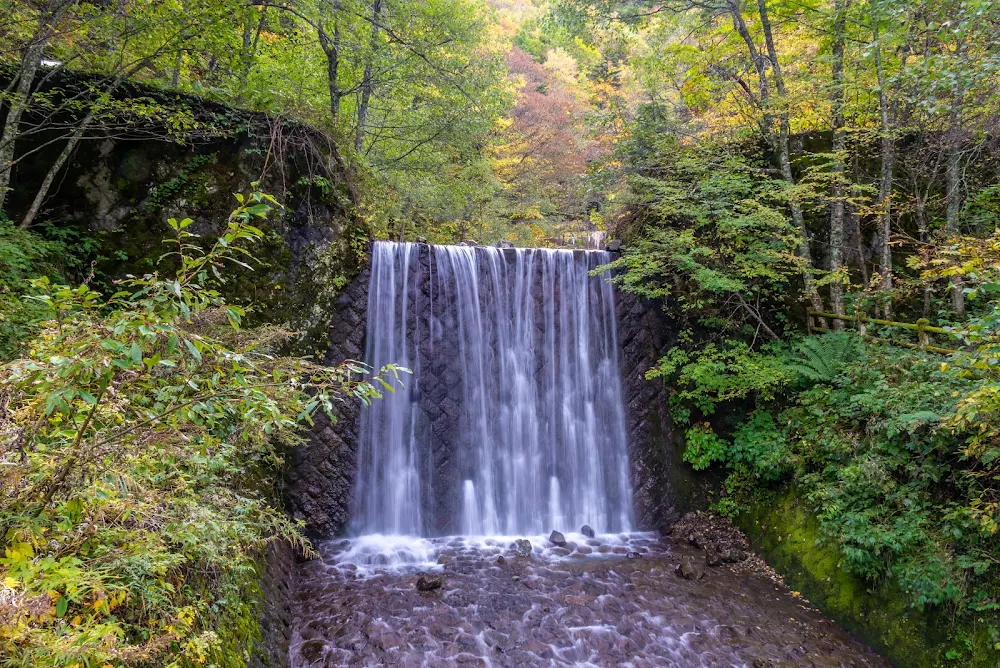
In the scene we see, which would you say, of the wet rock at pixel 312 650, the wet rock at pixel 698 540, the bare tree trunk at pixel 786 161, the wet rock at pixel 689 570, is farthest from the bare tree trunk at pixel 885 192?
the wet rock at pixel 312 650

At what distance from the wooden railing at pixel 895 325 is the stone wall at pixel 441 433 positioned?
2372 mm

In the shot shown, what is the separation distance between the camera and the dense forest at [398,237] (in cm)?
209

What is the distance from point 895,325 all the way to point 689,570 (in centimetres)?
453

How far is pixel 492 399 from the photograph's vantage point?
8391mm

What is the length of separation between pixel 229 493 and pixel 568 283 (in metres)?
6.88

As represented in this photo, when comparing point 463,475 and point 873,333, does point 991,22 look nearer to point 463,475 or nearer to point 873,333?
point 873,333

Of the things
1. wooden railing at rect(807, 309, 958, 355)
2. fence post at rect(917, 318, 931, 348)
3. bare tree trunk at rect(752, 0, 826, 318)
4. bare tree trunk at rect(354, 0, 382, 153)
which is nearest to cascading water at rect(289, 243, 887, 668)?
bare tree trunk at rect(354, 0, 382, 153)

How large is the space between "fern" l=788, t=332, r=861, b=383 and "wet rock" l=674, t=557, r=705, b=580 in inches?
123

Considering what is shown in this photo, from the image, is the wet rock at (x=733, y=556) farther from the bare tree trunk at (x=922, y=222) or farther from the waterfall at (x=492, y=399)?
the bare tree trunk at (x=922, y=222)

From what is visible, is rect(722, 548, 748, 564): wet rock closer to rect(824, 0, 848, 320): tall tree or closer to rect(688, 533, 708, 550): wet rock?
rect(688, 533, 708, 550): wet rock

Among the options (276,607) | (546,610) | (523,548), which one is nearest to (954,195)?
(523,548)

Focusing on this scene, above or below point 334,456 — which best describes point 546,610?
below

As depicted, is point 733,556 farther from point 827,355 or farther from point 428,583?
point 428,583

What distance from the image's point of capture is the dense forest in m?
2.09
